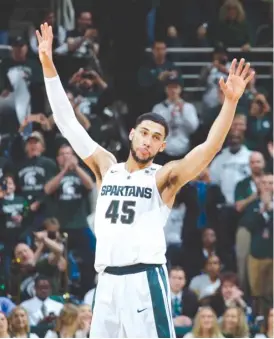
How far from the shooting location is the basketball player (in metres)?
7.46

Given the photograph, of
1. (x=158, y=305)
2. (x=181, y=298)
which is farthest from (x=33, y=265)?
(x=158, y=305)

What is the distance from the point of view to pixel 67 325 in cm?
1173

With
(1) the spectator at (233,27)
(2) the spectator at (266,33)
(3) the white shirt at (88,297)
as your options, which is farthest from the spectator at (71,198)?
(2) the spectator at (266,33)

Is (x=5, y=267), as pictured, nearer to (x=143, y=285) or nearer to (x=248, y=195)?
(x=248, y=195)

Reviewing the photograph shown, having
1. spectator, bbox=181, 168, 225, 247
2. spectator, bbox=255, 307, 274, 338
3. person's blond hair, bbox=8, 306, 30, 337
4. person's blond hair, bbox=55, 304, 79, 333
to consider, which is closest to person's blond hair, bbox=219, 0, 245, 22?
spectator, bbox=181, 168, 225, 247

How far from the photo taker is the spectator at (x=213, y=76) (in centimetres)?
1426

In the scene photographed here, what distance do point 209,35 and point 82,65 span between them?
1754mm

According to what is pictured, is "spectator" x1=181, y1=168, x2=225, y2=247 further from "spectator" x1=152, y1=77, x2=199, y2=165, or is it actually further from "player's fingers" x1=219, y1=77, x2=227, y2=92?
"player's fingers" x1=219, y1=77, x2=227, y2=92

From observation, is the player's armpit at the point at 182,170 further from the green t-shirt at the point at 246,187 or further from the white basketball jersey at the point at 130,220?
the green t-shirt at the point at 246,187

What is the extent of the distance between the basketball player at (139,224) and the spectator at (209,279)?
17.1ft

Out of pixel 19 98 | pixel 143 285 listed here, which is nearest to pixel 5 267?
pixel 19 98

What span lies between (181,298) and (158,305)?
4937 mm

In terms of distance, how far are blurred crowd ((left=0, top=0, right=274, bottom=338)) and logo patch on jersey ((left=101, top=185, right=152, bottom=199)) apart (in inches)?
163

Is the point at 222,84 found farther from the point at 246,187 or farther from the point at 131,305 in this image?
the point at 246,187
